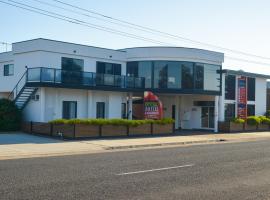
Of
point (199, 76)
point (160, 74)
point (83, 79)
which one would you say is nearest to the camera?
point (83, 79)

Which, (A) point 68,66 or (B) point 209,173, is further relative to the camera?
(A) point 68,66

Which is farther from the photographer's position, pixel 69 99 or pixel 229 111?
pixel 229 111

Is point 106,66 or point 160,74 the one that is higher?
point 106,66

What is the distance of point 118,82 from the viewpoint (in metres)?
35.9

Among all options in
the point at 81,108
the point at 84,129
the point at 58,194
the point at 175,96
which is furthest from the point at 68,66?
the point at 58,194

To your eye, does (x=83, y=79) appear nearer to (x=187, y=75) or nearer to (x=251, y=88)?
(x=187, y=75)

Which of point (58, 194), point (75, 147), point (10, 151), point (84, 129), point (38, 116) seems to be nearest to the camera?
point (58, 194)

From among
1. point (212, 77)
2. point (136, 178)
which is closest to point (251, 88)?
point (212, 77)

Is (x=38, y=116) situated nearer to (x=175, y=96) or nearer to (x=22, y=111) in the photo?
(x=22, y=111)

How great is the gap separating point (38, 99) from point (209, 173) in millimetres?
20790

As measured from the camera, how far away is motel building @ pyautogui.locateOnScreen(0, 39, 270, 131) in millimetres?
32475

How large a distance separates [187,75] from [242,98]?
9.09m

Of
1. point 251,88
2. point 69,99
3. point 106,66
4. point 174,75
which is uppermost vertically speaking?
point 106,66

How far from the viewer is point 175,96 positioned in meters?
41.9
